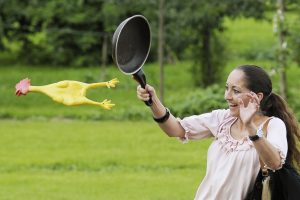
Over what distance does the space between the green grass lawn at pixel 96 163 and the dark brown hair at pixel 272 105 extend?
15.6ft

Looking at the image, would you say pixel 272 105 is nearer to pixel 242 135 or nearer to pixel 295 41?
pixel 242 135

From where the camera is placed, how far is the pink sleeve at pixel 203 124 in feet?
16.9

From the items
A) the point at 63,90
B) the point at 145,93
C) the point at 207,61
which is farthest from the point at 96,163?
Result: the point at 207,61

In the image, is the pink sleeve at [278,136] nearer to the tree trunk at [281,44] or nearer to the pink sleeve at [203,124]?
the pink sleeve at [203,124]

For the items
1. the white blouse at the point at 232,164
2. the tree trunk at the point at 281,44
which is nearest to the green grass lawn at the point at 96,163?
the tree trunk at the point at 281,44

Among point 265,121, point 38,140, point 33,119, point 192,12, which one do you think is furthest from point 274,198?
point 192,12

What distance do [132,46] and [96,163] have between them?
709 centimetres

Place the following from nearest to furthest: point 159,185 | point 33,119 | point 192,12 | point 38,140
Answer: point 159,185 < point 38,140 < point 33,119 < point 192,12

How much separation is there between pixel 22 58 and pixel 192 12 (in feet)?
30.4

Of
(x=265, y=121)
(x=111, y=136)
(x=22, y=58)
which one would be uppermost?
(x=265, y=121)

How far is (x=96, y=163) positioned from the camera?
1187cm

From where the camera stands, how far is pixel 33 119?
1672 cm

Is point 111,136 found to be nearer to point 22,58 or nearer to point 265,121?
point 265,121

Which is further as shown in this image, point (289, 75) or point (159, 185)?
point (289, 75)
